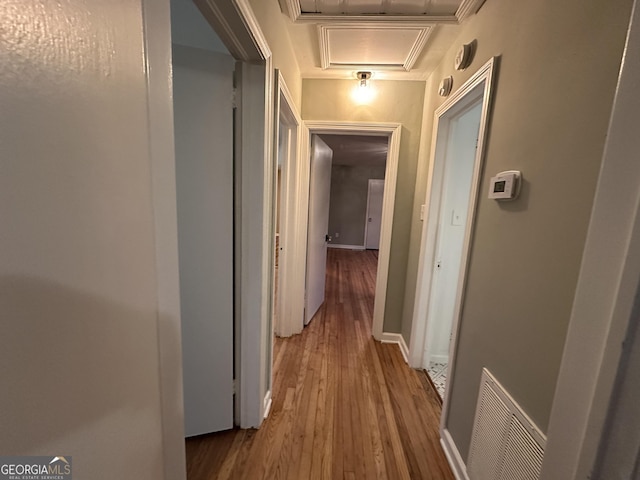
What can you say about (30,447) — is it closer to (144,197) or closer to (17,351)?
(17,351)

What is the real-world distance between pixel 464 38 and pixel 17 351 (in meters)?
2.25

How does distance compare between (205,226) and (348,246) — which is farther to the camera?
(348,246)

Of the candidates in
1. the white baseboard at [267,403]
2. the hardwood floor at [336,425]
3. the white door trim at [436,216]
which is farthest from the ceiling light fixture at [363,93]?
the white baseboard at [267,403]

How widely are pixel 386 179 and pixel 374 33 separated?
3.78 ft

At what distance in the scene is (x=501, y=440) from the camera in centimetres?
100

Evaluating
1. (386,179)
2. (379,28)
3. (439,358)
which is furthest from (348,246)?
(379,28)

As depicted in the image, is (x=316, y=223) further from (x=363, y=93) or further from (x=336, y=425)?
(x=336, y=425)

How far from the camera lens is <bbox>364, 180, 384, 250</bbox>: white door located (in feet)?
24.2

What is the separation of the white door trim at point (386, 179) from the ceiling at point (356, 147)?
128 centimetres

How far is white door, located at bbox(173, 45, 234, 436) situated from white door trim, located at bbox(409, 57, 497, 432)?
4.10 ft

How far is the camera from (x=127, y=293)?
46cm

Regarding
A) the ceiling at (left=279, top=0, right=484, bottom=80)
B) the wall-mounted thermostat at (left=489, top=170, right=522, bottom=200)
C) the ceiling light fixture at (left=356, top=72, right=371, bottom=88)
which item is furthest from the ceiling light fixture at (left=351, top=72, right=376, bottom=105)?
the wall-mounted thermostat at (left=489, top=170, right=522, bottom=200)

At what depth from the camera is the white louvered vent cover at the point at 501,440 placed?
854mm

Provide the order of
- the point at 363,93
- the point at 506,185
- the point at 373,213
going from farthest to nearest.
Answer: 1. the point at 373,213
2. the point at 363,93
3. the point at 506,185
